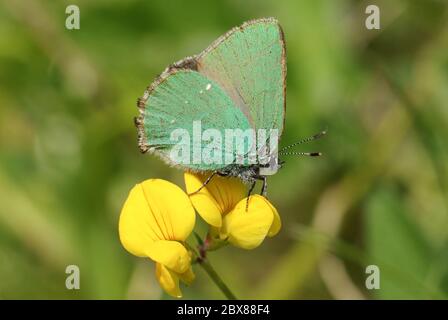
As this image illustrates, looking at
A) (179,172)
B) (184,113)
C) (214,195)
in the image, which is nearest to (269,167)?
(214,195)

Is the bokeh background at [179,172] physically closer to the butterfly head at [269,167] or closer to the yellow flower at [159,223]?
the butterfly head at [269,167]

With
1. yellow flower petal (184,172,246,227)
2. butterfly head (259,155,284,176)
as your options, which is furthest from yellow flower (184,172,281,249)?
butterfly head (259,155,284,176)

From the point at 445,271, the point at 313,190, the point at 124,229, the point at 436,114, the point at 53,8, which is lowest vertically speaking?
the point at 445,271

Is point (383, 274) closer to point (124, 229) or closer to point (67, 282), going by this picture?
point (124, 229)

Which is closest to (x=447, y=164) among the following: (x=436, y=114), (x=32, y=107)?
(x=436, y=114)

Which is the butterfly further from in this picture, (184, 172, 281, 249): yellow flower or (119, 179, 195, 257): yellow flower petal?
(119, 179, 195, 257): yellow flower petal

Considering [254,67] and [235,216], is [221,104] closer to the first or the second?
[254,67]

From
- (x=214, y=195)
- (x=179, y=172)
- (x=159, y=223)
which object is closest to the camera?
(x=159, y=223)
